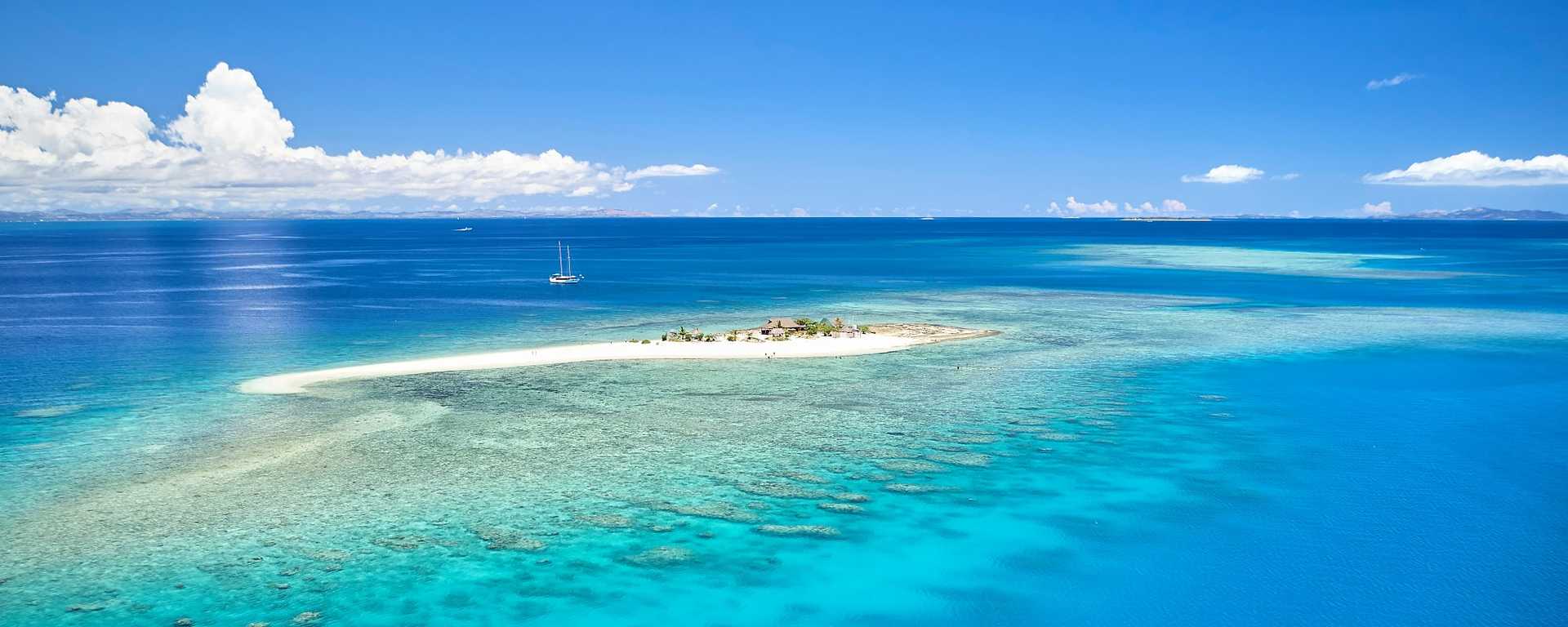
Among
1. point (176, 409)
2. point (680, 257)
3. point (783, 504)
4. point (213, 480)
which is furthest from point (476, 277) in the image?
point (783, 504)

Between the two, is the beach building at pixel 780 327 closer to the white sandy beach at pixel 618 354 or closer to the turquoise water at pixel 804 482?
the white sandy beach at pixel 618 354

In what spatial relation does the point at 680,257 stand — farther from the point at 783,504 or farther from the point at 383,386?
the point at 783,504

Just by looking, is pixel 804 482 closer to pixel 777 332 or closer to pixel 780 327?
pixel 777 332

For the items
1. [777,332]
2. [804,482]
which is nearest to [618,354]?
[777,332]

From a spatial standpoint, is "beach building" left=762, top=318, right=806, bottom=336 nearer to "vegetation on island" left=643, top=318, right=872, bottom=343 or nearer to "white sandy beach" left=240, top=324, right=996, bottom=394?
"vegetation on island" left=643, top=318, right=872, bottom=343

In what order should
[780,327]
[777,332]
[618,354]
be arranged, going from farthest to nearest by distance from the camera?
[780,327]
[777,332]
[618,354]

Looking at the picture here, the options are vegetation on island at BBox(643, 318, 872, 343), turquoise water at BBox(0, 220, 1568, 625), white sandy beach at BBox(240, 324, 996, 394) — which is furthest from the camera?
vegetation on island at BBox(643, 318, 872, 343)

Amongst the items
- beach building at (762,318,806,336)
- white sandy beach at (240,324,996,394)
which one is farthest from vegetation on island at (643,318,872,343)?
white sandy beach at (240,324,996,394)
